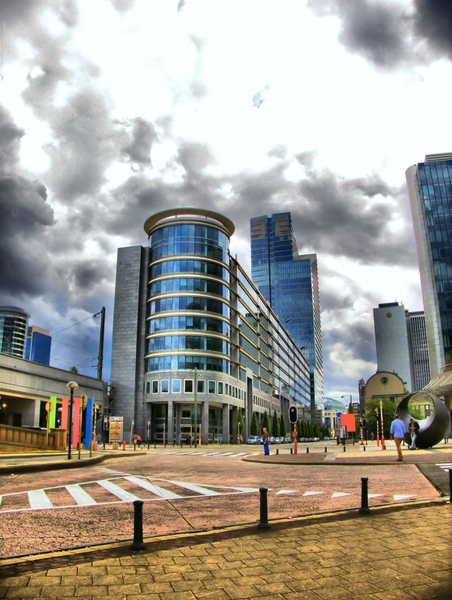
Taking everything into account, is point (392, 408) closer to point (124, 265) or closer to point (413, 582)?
point (124, 265)

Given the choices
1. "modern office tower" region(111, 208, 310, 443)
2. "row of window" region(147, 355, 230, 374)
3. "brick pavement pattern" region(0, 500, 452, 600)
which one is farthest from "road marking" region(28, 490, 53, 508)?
"row of window" region(147, 355, 230, 374)

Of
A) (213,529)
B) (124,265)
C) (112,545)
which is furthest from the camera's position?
(124,265)

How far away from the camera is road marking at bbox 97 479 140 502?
11305 millimetres

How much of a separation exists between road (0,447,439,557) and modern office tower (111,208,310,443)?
5575 cm

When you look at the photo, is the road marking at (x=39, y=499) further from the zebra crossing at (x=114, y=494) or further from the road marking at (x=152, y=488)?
the road marking at (x=152, y=488)

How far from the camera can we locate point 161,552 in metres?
6.04

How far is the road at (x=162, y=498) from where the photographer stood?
7723 millimetres

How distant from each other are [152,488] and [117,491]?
1060 mm

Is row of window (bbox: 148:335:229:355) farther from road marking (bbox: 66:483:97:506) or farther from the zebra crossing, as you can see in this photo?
road marking (bbox: 66:483:97:506)

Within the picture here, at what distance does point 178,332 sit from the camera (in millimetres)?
75625

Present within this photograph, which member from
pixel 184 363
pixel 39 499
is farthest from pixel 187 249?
pixel 39 499

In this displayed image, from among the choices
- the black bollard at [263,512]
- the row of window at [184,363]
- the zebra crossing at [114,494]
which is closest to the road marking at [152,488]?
the zebra crossing at [114,494]

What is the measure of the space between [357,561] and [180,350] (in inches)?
2776

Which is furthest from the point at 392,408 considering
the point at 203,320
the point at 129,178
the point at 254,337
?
the point at 129,178
